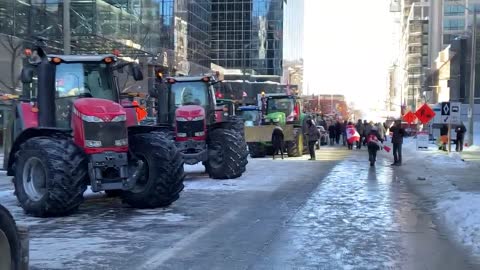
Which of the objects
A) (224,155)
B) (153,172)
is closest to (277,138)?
(224,155)

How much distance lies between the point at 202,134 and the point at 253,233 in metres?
7.92

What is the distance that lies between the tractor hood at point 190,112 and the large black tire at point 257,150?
34.9 feet

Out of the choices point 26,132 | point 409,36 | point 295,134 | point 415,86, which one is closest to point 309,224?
point 26,132

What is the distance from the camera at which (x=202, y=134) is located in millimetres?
16594

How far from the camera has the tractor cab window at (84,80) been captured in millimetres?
10984

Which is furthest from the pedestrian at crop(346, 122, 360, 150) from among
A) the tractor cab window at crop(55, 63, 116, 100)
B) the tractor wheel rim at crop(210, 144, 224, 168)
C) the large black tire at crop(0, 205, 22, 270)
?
the large black tire at crop(0, 205, 22, 270)

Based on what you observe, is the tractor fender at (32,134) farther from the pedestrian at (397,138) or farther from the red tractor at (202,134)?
the pedestrian at (397,138)

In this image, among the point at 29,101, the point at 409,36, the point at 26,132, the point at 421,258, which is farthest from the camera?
the point at 409,36

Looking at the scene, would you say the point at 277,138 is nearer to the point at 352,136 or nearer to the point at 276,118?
the point at 276,118

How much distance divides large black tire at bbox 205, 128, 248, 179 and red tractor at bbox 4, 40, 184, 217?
514cm

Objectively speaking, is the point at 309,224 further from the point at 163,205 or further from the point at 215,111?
the point at 215,111

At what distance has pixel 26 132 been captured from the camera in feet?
34.8

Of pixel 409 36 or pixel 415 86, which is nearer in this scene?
pixel 415 86

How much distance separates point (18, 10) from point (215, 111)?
2138 cm
